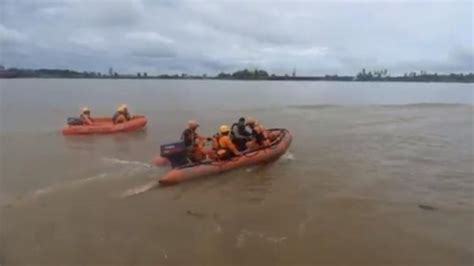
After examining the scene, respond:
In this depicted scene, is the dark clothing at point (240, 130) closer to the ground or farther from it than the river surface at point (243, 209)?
farther from it

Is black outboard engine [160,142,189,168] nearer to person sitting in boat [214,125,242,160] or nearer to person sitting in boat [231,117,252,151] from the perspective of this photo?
person sitting in boat [214,125,242,160]

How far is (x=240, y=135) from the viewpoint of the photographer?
12.9 m

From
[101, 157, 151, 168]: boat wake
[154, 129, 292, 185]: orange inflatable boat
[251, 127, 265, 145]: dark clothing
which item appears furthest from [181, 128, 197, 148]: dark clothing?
[251, 127, 265, 145]: dark clothing

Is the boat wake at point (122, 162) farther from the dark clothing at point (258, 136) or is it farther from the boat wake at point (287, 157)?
the boat wake at point (287, 157)

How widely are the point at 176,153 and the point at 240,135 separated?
2.06m

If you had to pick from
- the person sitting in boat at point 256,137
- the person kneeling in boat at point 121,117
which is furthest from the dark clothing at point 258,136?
the person kneeling in boat at point 121,117

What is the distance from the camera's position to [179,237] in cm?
743

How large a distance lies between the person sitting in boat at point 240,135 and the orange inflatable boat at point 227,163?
1.83 feet

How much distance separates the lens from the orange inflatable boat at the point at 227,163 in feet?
34.5

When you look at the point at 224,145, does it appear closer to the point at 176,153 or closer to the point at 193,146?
the point at 193,146

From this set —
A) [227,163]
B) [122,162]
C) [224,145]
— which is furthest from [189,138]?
[122,162]

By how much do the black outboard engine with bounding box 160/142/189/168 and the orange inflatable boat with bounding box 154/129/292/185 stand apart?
48cm

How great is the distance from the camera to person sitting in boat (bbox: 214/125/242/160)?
462 inches

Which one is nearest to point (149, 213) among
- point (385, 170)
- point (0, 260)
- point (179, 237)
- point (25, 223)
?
point (179, 237)
